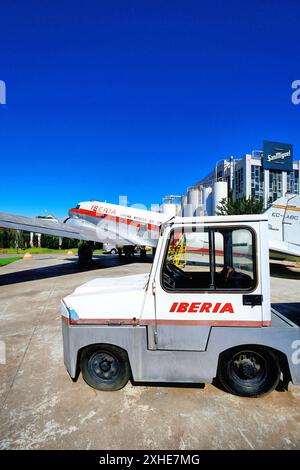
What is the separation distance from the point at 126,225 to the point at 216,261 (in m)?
16.5

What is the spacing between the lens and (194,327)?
132 inches

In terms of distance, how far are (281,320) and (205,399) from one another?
1.60 m

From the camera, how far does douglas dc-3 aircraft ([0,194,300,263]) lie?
12053 mm

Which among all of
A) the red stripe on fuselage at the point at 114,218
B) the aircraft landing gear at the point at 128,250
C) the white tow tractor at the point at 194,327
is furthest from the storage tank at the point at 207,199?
the white tow tractor at the point at 194,327

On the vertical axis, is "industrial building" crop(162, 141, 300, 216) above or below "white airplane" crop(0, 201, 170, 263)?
above

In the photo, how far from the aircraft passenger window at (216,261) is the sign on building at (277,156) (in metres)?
48.3

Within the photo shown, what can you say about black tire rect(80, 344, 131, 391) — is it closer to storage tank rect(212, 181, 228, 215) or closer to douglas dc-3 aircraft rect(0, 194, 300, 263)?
douglas dc-3 aircraft rect(0, 194, 300, 263)

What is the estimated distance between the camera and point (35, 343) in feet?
17.9

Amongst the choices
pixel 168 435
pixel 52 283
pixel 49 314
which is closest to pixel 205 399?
pixel 168 435

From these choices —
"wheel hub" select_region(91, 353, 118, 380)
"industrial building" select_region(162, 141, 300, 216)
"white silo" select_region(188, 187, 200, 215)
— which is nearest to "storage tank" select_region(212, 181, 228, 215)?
"industrial building" select_region(162, 141, 300, 216)

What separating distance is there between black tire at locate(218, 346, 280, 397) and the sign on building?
49.0 metres

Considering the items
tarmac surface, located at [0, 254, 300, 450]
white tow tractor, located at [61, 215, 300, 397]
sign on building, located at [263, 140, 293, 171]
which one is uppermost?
sign on building, located at [263, 140, 293, 171]

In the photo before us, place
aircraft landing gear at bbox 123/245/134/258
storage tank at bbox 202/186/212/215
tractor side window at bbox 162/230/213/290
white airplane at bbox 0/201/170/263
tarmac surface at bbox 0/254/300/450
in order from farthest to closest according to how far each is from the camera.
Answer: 1. storage tank at bbox 202/186/212/215
2. aircraft landing gear at bbox 123/245/134/258
3. white airplane at bbox 0/201/170/263
4. tractor side window at bbox 162/230/213/290
5. tarmac surface at bbox 0/254/300/450
